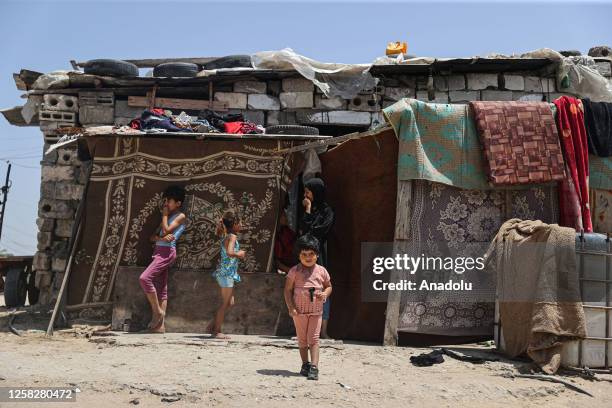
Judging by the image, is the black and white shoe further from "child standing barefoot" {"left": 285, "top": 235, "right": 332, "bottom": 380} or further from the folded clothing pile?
the folded clothing pile

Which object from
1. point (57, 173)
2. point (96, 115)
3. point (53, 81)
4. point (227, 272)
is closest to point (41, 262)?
point (57, 173)

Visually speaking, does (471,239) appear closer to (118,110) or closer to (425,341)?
(425,341)

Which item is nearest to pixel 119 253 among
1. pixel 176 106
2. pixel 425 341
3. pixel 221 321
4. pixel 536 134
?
pixel 221 321

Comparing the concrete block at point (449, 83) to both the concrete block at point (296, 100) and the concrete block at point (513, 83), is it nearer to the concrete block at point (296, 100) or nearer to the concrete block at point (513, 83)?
the concrete block at point (513, 83)

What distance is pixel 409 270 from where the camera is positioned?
6684 mm

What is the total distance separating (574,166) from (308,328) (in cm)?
355

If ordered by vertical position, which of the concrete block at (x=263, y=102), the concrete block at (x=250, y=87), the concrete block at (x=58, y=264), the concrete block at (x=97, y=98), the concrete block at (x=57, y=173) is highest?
the concrete block at (x=250, y=87)

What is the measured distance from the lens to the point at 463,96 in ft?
30.7

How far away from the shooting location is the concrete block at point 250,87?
375 inches

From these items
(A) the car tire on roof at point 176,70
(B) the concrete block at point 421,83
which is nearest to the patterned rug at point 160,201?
(A) the car tire on roof at point 176,70

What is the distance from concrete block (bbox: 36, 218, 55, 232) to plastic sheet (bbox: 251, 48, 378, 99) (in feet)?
12.2

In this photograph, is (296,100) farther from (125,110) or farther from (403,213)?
(403,213)

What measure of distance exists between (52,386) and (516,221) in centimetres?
447

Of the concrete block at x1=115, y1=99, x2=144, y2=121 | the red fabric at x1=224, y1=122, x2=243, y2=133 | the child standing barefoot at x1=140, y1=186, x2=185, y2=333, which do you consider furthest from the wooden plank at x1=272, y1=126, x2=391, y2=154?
the concrete block at x1=115, y1=99, x2=144, y2=121
